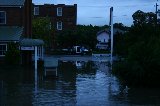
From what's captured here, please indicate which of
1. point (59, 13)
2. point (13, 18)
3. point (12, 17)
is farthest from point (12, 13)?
point (59, 13)

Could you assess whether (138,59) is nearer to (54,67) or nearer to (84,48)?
(54,67)

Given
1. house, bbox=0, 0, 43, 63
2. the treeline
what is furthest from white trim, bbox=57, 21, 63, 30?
the treeline

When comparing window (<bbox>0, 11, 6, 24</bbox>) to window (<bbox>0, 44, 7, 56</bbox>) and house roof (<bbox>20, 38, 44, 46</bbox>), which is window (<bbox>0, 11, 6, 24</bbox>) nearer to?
window (<bbox>0, 44, 7, 56</bbox>)

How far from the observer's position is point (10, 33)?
46281mm

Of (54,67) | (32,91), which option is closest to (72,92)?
(32,91)

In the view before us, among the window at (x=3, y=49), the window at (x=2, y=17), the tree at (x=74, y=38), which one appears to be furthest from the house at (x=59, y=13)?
the window at (x=3, y=49)

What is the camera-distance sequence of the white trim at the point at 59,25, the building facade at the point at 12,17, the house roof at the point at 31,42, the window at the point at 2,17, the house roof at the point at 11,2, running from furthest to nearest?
the white trim at the point at 59,25 → the window at the point at 2,17 → the house roof at the point at 11,2 → the building facade at the point at 12,17 → the house roof at the point at 31,42

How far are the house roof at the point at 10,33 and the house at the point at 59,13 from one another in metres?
44.4

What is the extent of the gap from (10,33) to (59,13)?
47.7 m

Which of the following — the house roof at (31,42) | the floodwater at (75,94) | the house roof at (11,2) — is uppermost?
the house roof at (11,2)

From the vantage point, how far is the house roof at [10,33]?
4462cm

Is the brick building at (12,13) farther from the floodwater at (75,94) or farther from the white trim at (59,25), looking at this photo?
the white trim at (59,25)

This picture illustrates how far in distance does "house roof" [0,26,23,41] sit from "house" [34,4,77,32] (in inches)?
1746

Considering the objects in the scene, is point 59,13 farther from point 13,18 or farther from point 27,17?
point 13,18
